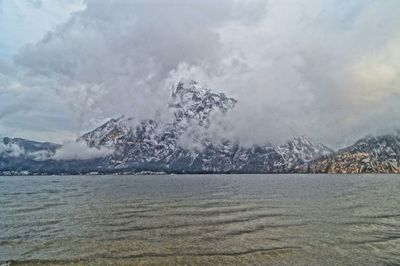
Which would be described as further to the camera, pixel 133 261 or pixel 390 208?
pixel 390 208

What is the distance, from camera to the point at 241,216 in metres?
53.0

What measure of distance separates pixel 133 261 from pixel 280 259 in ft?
38.9

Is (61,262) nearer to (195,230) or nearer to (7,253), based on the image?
(7,253)

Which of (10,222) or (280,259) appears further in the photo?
(10,222)

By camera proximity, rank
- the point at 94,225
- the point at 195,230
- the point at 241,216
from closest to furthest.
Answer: the point at 195,230
the point at 94,225
the point at 241,216

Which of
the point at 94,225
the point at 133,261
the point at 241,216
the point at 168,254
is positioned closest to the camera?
the point at 133,261

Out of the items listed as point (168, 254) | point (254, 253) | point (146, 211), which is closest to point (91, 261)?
point (168, 254)

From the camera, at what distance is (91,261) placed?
2988 centimetres

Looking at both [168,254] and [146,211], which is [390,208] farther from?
[168,254]

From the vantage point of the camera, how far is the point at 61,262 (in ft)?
98.1

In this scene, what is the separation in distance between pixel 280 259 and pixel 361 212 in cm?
3331

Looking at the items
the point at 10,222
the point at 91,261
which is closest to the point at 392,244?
the point at 91,261

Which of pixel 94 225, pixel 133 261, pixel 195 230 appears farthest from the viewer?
pixel 94 225

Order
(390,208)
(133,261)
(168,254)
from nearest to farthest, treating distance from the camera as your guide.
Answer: (133,261)
(168,254)
(390,208)
